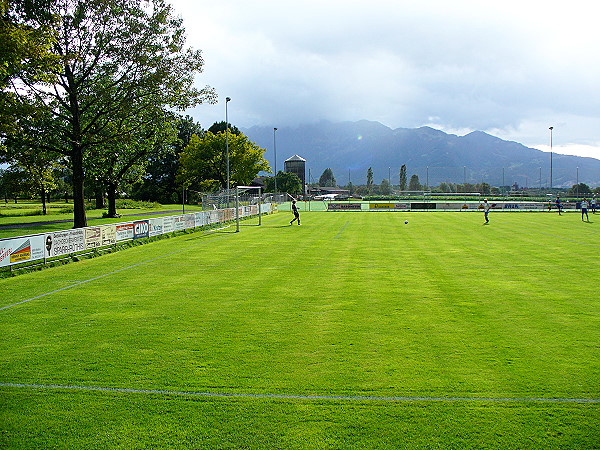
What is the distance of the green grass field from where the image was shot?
5328 millimetres

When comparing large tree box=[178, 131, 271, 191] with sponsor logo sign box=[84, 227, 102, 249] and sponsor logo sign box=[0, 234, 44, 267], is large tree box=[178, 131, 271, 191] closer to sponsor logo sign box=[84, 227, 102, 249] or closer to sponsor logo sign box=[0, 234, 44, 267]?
sponsor logo sign box=[84, 227, 102, 249]

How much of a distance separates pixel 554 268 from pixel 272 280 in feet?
31.5

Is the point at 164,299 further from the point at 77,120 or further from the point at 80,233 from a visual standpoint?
the point at 77,120

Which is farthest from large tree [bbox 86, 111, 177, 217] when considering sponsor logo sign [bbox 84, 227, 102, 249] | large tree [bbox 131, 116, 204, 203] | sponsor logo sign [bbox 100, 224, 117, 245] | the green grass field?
large tree [bbox 131, 116, 204, 203]

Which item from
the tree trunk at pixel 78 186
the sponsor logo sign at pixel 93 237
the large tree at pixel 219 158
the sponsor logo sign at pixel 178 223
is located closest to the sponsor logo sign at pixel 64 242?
the sponsor logo sign at pixel 93 237

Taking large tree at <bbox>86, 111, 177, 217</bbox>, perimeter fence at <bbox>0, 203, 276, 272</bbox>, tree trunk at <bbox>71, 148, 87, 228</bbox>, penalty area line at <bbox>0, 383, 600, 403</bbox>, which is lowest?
penalty area line at <bbox>0, 383, 600, 403</bbox>

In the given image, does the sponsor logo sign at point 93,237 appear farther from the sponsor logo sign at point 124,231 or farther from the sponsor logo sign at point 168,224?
the sponsor logo sign at point 168,224

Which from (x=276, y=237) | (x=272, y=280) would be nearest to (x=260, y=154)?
(x=276, y=237)

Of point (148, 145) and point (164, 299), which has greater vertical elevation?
point (148, 145)

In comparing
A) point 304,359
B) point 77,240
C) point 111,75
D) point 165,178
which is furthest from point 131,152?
point 165,178

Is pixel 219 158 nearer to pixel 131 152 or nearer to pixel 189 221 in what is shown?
pixel 131 152

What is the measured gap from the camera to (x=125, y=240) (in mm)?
23953

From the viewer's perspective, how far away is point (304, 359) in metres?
7.47

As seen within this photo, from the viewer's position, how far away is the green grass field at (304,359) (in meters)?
5.33
